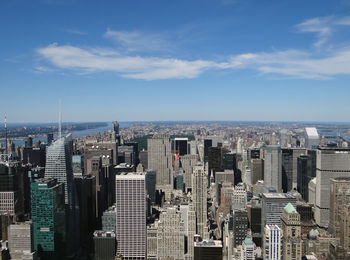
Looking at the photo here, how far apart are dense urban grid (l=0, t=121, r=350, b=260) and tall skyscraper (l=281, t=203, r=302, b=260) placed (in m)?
0.04

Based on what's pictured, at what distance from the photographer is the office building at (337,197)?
23.8 metres

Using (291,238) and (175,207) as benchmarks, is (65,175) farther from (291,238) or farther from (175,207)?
(291,238)

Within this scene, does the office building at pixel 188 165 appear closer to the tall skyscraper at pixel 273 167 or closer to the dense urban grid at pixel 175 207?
the dense urban grid at pixel 175 207

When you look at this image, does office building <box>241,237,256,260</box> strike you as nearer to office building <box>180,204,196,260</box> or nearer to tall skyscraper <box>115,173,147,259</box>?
office building <box>180,204,196,260</box>

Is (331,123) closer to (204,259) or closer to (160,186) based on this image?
(204,259)

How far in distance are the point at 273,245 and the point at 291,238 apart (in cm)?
83

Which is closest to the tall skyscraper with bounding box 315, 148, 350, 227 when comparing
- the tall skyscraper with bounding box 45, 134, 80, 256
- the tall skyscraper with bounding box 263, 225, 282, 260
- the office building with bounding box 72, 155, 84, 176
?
the tall skyscraper with bounding box 263, 225, 282, 260

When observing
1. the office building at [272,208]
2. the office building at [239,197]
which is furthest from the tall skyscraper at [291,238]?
the office building at [239,197]

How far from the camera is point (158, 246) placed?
22.2 meters

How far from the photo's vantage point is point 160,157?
4219 centimetres

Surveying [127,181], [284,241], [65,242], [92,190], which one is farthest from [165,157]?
[284,241]

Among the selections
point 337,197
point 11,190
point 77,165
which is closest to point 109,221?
point 11,190

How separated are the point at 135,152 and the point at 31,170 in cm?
1701

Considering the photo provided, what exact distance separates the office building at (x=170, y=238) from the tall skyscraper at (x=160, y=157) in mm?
17024
